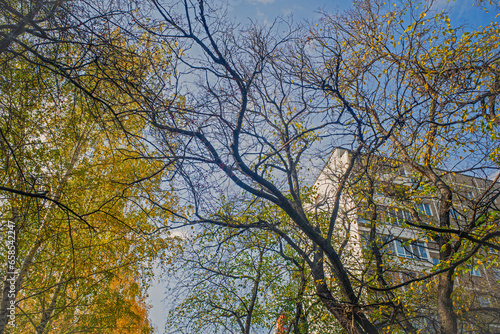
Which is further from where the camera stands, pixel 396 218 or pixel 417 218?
pixel 417 218

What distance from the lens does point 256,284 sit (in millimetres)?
11734

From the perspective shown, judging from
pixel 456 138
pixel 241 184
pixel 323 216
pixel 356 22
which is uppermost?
pixel 356 22

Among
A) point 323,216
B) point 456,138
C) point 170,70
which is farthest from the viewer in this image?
point 323,216

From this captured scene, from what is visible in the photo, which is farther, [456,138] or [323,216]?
[323,216]

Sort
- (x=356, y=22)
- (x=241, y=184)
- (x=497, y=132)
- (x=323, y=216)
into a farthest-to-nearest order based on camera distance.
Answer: (x=323, y=216), (x=356, y=22), (x=497, y=132), (x=241, y=184)

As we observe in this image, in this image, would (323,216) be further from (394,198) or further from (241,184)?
(241,184)

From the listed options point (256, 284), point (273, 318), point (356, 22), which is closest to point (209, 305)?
point (256, 284)

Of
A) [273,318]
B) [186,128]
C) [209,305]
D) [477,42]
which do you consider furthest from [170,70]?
[273,318]

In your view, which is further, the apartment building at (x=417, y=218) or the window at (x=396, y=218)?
the window at (x=396, y=218)

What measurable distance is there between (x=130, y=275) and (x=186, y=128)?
5.87 m

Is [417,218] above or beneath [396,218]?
above

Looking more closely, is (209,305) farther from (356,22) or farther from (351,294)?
→ (356,22)

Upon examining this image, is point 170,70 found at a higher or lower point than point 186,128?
higher

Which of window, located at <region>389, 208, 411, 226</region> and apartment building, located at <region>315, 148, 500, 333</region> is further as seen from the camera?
window, located at <region>389, 208, 411, 226</region>
